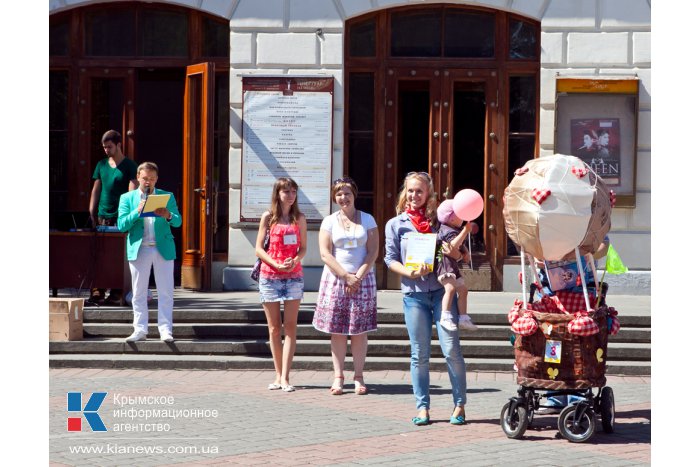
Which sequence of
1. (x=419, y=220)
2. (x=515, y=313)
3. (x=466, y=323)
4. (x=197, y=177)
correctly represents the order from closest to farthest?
(x=515, y=313)
(x=419, y=220)
(x=466, y=323)
(x=197, y=177)

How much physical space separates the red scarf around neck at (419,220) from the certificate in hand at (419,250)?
15 cm

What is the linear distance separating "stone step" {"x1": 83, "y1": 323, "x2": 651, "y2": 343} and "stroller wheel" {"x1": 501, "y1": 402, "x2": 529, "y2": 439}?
4.21m

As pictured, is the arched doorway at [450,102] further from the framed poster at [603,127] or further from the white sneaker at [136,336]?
the white sneaker at [136,336]

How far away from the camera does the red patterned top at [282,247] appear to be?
38.4ft

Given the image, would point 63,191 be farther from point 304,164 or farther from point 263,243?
point 263,243

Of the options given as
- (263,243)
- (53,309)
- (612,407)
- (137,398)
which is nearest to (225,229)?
(53,309)

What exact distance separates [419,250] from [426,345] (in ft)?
2.51

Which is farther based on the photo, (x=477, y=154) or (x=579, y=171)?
(x=477, y=154)

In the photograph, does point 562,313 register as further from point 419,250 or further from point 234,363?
point 234,363

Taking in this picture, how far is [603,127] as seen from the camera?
16.8 meters

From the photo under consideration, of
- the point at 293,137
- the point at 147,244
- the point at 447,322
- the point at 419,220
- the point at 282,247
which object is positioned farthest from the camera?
the point at 293,137

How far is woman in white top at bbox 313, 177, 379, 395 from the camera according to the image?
11484 mm

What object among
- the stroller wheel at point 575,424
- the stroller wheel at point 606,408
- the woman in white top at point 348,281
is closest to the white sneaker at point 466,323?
the woman in white top at point 348,281

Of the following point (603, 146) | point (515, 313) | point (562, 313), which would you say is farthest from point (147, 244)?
point (603, 146)
